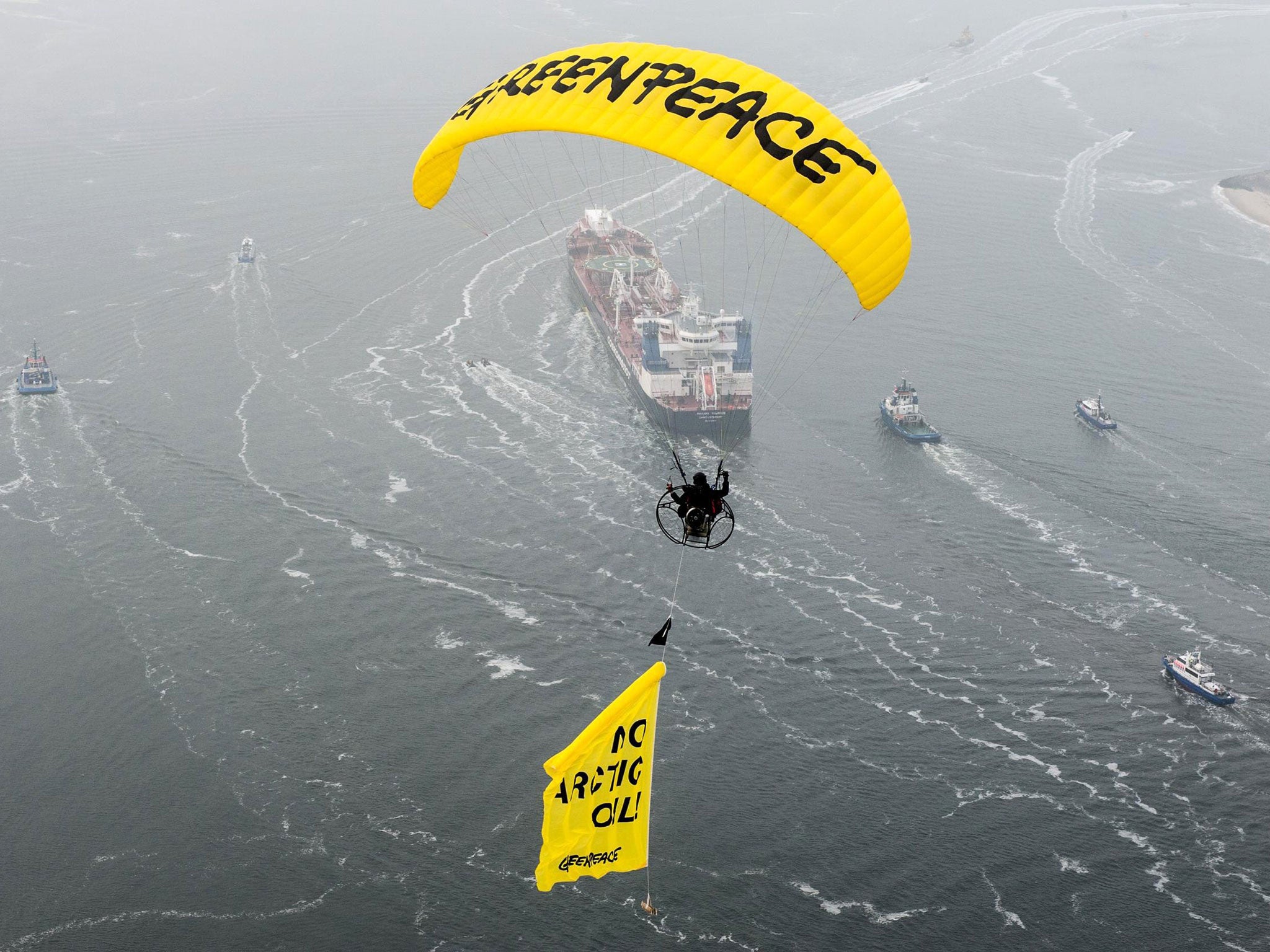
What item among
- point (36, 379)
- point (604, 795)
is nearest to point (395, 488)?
point (36, 379)

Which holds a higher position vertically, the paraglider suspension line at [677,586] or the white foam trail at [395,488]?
the white foam trail at [395,488]

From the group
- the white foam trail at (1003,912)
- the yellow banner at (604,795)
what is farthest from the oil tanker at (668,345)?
the yellow banner at (604,795)

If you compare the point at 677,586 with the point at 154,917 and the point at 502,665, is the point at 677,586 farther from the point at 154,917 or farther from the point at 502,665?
the point at 154,917

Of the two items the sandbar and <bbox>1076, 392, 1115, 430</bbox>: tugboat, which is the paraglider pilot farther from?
the sandbar

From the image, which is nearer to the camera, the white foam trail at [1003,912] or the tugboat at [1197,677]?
the white foam trail at [1003,912]

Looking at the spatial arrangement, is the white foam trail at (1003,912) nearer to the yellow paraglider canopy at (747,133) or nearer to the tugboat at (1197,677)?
the tugboat at (1197,677)

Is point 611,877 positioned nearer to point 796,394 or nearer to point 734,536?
point 734,536
